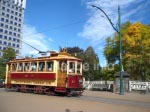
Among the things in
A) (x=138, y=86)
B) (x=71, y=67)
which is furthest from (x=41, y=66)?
(x=138, y=86)

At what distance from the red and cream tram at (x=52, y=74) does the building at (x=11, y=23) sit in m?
99.1

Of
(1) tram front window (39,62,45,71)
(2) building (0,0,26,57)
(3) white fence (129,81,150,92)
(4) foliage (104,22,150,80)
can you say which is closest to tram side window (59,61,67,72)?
(1) tram front window (39,62,45,71)

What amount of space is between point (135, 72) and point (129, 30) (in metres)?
7.56

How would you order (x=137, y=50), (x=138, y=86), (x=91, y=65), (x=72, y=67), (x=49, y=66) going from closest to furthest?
1. (x=72, y=67)
2. (x=49, y=66)
3. (x=138, y=86)
4. (x=137, y=50)
5. (x=91, y=65)

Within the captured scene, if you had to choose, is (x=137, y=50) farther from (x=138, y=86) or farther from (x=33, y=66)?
(x=33, y=66)

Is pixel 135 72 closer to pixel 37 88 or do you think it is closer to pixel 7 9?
pixel 37 88

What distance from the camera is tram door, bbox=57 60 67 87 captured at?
24016 mm

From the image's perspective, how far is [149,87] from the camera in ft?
112

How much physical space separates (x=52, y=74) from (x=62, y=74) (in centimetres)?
95

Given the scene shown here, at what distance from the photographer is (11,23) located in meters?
135

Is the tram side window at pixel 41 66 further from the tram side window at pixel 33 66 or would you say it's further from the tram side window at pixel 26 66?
the tram side window at pixel 26 66

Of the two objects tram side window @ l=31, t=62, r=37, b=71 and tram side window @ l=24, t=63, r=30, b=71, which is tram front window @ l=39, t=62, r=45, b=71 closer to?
tram side window @ l=31, t=62, r=37, b=71

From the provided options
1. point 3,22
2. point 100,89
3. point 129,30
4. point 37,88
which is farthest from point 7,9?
point 37,88

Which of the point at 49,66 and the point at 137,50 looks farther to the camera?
the point at 137,50
